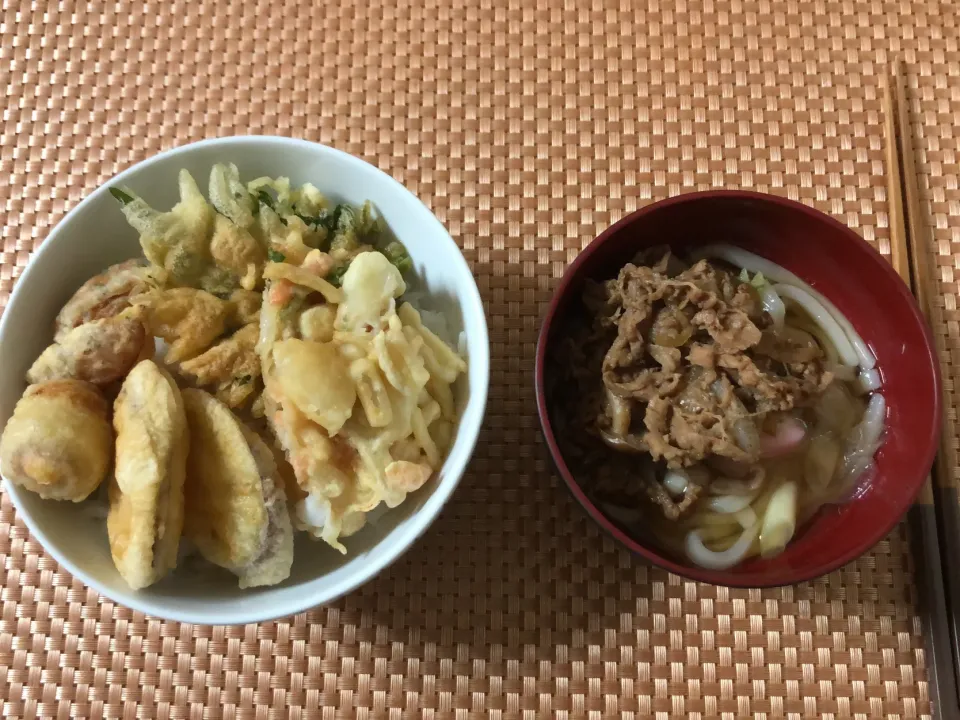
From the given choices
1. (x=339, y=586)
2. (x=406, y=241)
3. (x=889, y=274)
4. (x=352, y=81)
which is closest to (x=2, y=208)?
(x=352, y=81)

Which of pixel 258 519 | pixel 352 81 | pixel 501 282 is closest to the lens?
pixel 258 519

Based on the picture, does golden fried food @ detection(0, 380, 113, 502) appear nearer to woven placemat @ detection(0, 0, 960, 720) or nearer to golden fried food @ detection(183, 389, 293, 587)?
golden fried food @ detection(183, 389, 293, 587)

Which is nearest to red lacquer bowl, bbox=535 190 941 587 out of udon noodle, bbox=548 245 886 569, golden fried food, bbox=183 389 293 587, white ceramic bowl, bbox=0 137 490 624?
udon noodle, bbox=548 245 886 569

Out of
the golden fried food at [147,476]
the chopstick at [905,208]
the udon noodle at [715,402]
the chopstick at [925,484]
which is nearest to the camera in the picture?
the golden fried food at [147,476]

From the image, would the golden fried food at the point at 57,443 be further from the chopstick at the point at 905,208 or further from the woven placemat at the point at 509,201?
the chopstick at the point at 905,208

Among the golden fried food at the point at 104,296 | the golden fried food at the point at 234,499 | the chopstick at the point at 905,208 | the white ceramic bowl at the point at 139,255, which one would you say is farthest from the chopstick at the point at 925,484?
the golden fried food at the point at 104,296

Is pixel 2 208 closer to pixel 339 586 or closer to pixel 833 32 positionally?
pixel 339 586
